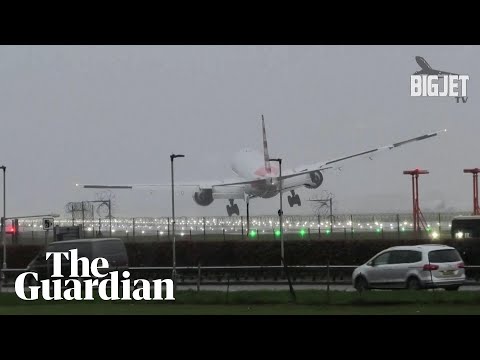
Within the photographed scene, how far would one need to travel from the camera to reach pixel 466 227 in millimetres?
49219

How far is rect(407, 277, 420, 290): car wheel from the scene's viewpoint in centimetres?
3195

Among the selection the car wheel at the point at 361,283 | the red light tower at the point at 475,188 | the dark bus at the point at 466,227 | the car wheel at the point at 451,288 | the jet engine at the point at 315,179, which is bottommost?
the car wheel at the point at 451,288

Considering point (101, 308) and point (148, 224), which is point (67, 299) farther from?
point (148, 224)

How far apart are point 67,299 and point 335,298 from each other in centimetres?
764

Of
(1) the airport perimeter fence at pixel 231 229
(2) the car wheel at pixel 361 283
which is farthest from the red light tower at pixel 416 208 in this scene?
(2) the car wheel at pixel 361 283

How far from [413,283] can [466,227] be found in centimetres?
1800

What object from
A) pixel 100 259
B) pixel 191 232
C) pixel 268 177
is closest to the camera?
pixel 100 259

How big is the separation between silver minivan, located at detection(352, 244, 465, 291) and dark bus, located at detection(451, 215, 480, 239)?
16254mm

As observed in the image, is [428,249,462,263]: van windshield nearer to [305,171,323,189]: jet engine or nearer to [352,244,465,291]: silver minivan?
[352,244,465,291]: silver minivan

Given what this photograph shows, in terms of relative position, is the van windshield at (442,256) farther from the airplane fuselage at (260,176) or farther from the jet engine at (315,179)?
the jet engine at (315,179)

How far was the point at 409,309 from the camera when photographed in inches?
1016

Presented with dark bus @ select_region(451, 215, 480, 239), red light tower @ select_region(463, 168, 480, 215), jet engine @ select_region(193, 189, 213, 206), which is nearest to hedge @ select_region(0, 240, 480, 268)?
dark bus @ select_region(451, 215, 480, 239)

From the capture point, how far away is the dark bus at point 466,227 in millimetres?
48719
